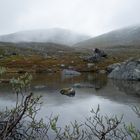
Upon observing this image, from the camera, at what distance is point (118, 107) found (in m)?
47.0

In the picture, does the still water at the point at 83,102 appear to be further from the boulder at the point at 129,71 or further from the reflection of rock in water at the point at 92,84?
the boulder at the point at 129,71

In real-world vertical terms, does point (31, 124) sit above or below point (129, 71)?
above

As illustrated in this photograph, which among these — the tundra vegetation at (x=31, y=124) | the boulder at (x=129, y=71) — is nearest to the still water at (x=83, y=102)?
the tundra vegetation at (x=31, y=124)

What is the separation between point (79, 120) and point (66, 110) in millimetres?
6519

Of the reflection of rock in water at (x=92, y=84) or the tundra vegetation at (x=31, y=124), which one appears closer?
the tundra vegetation at (x=31, y=124)

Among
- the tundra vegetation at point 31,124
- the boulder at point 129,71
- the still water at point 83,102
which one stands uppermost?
the tundra vegetation at point 31,124

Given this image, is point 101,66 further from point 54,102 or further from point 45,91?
point 54,102

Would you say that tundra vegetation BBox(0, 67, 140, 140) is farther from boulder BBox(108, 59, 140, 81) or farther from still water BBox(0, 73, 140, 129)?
boulder BBox(108, 59, 140, 81)

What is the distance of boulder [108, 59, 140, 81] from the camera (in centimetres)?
9438

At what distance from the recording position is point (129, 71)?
96812 mm

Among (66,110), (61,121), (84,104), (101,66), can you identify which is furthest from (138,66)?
(61,121)

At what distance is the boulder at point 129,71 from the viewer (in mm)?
94375

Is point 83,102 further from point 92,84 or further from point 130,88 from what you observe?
point 92,84

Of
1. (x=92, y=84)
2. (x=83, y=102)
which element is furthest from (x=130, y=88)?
(x=83, y=102)
